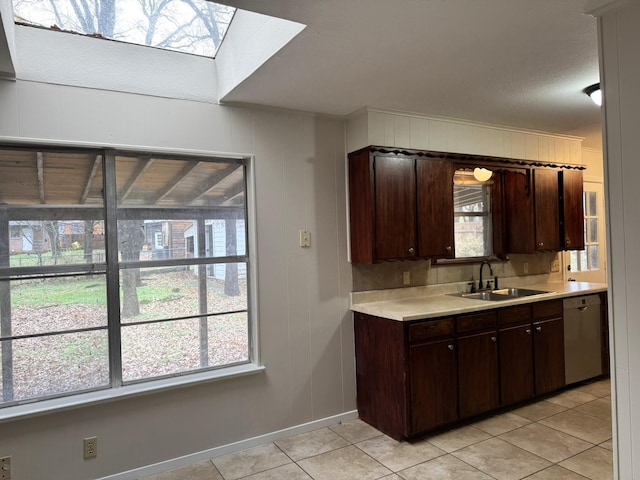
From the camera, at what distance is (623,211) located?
1797 millimetres

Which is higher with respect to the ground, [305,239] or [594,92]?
[594,92]

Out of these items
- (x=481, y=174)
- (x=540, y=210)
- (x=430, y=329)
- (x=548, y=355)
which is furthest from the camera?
(x=540, y=210)

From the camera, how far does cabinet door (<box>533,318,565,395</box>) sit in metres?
3.57

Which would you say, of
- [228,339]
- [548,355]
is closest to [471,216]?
[548,355]

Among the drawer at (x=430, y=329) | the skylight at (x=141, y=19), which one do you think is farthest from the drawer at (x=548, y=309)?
the skylight at (x=141, y=19)

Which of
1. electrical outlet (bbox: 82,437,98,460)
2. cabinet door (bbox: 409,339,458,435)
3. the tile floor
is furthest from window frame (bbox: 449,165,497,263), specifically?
electrical outlet (bbox: 82,437,98,460)

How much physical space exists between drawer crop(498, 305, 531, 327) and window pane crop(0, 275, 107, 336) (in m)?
2.77

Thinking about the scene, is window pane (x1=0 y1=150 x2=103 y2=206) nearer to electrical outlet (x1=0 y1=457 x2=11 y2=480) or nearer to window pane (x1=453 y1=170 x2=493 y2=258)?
electrical outlet (x1=0 y1=457 x2=11 y2=480)

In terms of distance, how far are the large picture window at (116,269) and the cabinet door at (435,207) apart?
1.35m

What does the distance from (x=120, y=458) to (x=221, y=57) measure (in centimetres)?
253

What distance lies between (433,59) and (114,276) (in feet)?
7.20

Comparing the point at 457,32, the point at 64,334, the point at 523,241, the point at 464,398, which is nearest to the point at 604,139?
the point at 457,32

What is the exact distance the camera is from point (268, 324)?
306 cm

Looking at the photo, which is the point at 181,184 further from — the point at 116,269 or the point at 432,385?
the point at 432,385
